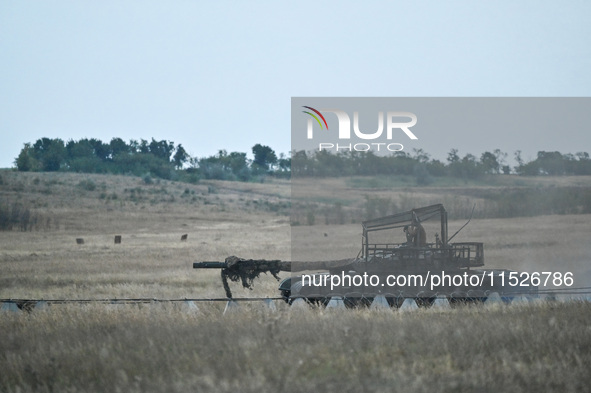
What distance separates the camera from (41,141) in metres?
147

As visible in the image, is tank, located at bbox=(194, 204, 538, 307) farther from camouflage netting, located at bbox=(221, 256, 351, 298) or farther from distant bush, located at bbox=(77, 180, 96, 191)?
distant bush, located at bbox=(77, 180, 96, 191)

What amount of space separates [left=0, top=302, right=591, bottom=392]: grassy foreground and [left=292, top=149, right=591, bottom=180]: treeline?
2065 centimetres

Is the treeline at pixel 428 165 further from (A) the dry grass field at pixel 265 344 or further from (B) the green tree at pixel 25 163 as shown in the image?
(B) the green tree at pixel 25 163

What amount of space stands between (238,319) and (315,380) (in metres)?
4.22

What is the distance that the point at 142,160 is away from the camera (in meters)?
132

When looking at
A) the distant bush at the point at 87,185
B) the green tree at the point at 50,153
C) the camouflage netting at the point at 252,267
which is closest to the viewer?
the camouflage netting at the point at 252,267

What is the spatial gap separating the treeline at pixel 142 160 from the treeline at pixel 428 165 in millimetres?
78930

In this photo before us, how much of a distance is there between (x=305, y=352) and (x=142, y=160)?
4946 inches

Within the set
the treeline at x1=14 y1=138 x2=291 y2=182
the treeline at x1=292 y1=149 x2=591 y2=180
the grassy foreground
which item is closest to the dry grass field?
the grassy foreground

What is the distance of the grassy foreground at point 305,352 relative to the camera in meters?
8.29

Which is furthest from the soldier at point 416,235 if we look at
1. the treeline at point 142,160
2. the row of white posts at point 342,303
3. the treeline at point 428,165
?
the treeline at point 142,160

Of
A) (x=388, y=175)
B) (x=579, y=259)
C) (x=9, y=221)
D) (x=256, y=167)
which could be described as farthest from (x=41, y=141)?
(x=579, y=259)

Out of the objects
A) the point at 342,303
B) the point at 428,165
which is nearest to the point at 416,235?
the point at 342,303

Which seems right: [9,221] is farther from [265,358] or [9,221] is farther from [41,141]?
[41,141]
